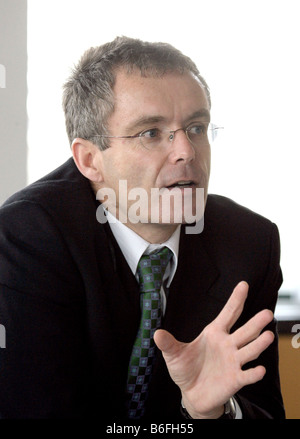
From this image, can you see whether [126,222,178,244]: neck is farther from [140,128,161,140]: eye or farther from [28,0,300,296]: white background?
[28,0,300,296]: white background

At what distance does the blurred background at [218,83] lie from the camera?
206 cm

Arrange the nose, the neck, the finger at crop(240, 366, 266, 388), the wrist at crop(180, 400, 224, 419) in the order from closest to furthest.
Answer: the finger at crop(240, 366, 266, 388), the wrist at crop(180, 400, 224, 419), the nose, the neck

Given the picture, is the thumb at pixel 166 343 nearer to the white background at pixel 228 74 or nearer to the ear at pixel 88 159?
the ear at pixel 88 159

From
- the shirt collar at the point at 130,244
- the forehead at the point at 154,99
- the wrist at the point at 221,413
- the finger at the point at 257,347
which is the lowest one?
the wrist at the point at 221,413

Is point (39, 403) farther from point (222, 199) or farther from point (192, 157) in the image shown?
point (222, 199)

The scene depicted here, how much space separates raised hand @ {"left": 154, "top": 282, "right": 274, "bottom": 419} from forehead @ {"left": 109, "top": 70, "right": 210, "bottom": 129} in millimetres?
481

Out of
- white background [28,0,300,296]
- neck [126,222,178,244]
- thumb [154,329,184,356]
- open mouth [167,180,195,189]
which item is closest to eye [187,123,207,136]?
open mouth [167,180,195,189]

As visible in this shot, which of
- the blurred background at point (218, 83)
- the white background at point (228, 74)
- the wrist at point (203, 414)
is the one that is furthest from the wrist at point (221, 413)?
the white background at point (228, 74)

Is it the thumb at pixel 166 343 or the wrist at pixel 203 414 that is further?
the wrist at pixel 203 414

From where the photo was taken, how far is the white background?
2.10 m

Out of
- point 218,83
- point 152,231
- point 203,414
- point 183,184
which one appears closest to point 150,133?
point 183,184

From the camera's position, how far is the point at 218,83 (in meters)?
2.21

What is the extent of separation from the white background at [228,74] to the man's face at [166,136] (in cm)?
76

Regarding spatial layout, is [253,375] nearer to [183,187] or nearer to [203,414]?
Answer: [203,414]
